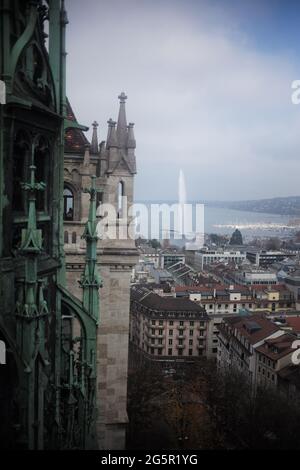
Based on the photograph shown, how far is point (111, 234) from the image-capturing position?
6734 millimetres

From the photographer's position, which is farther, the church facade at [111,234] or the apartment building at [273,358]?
the apartment building at [273,358]

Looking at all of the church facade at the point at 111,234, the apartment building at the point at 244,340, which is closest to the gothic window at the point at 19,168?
the church facade at the point at 111,234

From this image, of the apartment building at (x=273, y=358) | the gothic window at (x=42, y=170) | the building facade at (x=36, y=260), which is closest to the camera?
the building facade at (x=36, y=260)

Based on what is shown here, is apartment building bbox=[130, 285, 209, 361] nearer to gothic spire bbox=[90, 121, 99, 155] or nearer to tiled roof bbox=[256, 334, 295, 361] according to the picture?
tiled roof bbox=[256, 334, 295, 361]

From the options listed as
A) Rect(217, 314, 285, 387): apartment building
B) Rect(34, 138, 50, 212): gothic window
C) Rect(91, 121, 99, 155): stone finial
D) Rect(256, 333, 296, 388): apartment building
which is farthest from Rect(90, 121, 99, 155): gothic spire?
Rect(217, 314, 285, 387): apartment building

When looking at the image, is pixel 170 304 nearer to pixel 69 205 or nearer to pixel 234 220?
pixel 234 220

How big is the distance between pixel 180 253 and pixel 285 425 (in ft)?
115

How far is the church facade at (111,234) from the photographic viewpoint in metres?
6.65

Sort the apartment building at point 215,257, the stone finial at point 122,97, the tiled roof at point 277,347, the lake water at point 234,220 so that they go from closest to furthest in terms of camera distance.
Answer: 1. the stone finial at point 122,97
2. the lake water at point 234,220
3. the tiled roof at point 277,347
4. the apartment building at point 215,257

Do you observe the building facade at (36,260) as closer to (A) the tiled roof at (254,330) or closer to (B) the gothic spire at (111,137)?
(B) the gothic spire at (111,137)

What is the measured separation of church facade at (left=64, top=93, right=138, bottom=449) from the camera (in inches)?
262

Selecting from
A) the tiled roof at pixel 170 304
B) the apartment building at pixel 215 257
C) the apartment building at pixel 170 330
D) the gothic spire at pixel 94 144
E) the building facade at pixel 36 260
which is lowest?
the apartment building at pixel 170 330

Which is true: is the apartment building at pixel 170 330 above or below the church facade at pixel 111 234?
below
